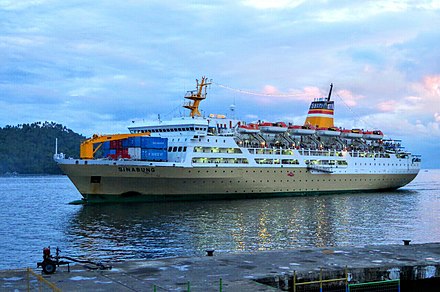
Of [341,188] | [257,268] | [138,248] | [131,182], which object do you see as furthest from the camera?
[341,188]

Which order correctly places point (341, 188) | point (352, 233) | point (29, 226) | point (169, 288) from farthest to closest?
point (341, 188) < point (29, 226) < point (352, 233) < point (169, 288)

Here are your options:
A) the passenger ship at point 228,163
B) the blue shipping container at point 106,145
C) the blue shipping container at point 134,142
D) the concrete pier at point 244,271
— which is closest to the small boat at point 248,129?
the passenger ship at point 228,163

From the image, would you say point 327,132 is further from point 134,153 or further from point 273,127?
point 134,153

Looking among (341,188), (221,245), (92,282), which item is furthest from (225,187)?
(92,282)

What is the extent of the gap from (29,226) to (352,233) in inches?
872

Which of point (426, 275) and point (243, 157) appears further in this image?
point (243, 157)

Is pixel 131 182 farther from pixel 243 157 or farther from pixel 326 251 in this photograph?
pixel 326 251

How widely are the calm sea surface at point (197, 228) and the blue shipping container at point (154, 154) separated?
4578 mm

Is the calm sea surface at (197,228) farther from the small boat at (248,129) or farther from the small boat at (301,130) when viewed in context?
the small boat at (301,130)

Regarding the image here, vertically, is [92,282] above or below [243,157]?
below

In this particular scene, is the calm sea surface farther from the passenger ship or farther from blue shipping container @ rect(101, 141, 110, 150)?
blue shipping container @ rect(101, 141, 110, 150)

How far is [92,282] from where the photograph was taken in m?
14.6

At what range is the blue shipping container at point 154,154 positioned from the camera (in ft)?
171

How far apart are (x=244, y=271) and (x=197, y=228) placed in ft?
63.3
